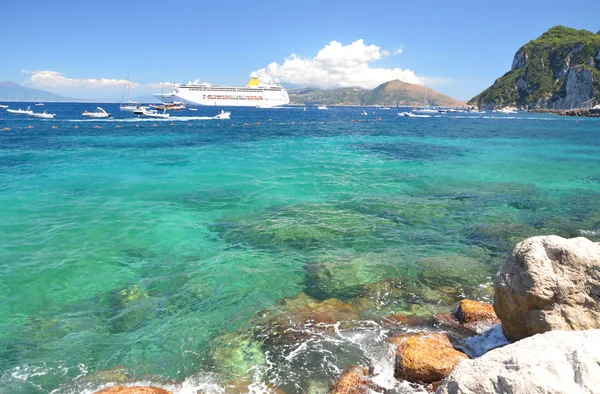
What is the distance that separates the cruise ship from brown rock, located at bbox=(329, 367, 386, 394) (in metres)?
161

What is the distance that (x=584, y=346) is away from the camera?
3.32 m

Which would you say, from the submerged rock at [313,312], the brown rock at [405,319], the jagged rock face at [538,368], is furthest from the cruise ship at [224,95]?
the jagged rock face at [538,368]

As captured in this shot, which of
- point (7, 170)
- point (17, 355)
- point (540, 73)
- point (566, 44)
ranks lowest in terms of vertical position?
point (17, 355)

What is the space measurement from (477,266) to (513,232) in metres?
3.77

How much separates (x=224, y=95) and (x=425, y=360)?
164372mm

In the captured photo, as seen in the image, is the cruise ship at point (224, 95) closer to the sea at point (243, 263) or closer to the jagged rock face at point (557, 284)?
the sea at point (243, 263)

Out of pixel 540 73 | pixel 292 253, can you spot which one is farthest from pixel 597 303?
pixel 540 73

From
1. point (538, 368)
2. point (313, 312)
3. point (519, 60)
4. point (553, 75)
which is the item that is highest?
point (519, 60)

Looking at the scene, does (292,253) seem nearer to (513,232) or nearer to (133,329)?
(133,329)

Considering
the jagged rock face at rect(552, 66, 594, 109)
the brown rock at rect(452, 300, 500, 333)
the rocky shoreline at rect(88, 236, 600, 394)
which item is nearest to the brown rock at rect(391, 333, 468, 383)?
the rocky shoreline at rect(88, 236, 600, 394)

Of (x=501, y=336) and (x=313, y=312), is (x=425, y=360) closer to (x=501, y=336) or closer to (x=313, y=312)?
(x=501, y=336)

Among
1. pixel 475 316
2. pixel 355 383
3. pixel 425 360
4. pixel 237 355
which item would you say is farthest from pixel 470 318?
pixel 237 355

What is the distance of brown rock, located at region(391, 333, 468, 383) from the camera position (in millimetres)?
6082

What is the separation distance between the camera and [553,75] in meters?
158
